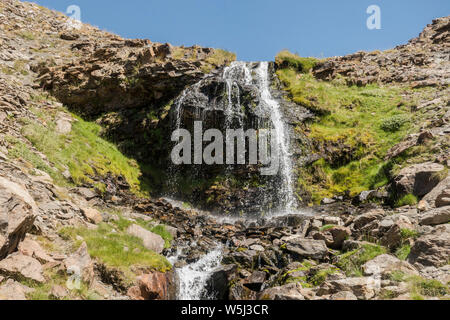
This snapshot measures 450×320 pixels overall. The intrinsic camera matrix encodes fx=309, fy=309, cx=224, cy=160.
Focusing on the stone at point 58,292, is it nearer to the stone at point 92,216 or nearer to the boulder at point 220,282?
the stone at point 92,216

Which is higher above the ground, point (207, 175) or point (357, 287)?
point (207, 175)

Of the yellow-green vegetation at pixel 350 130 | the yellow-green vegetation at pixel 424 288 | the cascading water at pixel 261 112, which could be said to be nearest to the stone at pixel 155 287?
the cascading water at pixel 261 112

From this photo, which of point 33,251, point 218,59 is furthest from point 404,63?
point 33,251

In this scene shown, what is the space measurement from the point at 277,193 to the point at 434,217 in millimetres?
8588

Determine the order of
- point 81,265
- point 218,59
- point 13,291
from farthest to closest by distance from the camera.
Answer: point 218,59, point 81,265, point 13,291

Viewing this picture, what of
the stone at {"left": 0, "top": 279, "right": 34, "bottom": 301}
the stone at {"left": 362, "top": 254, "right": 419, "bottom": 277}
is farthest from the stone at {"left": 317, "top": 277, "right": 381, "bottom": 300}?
the stone at {"left": 0, "top": 279, "right": 34, "bottom": 301}

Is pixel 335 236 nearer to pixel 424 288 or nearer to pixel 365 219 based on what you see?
pixel 365 219

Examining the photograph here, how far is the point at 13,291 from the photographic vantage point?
167 inches

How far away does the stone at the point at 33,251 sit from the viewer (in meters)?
5.14

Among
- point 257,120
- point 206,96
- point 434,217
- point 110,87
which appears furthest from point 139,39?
point 434,217

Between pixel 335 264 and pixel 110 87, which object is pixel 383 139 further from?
pixel 110 87

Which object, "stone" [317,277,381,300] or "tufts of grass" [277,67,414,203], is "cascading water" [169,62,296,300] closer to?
"tufts of grass" [277,67,414,203]

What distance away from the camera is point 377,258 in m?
5.92

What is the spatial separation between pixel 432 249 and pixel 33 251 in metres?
6.97
